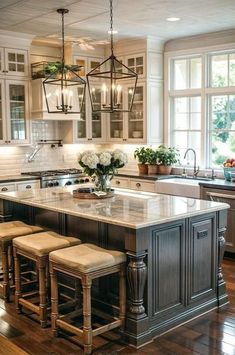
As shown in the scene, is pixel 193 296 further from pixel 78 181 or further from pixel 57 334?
pixel 78 181

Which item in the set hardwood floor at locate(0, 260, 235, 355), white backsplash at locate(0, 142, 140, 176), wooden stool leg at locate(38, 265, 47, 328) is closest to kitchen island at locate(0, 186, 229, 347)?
hardwood floor at locate(0, 260, 235, 355)

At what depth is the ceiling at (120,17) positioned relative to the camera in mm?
5012

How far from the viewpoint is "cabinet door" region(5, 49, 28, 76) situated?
21.9 feet

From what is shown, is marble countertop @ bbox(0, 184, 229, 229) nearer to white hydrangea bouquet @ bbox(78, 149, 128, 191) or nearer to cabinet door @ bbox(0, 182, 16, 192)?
white hydrangea bouquet @ bbox(78, 149, 128, 191)

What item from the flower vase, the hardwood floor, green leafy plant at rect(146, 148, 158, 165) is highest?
green leafy plant at rect(146, 148, 158, 165)

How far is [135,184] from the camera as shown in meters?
7.00

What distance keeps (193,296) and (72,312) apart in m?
1.08

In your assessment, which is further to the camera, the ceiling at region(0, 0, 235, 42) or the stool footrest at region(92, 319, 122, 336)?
the ceiling at region(0, 0, 235, 42)

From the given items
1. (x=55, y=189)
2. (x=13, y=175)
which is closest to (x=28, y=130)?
(x=13, y=175)

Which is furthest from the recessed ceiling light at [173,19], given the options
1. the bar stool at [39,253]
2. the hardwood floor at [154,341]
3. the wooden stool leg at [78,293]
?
the hardwood floor at [154,341]

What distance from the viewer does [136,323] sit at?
3547 mm

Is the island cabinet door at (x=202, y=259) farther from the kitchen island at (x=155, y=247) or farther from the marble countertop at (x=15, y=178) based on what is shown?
the marble countertop at (x=15, y=178)

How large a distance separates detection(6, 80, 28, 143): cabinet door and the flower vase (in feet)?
8.42

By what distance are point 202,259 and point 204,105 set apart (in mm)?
3373
